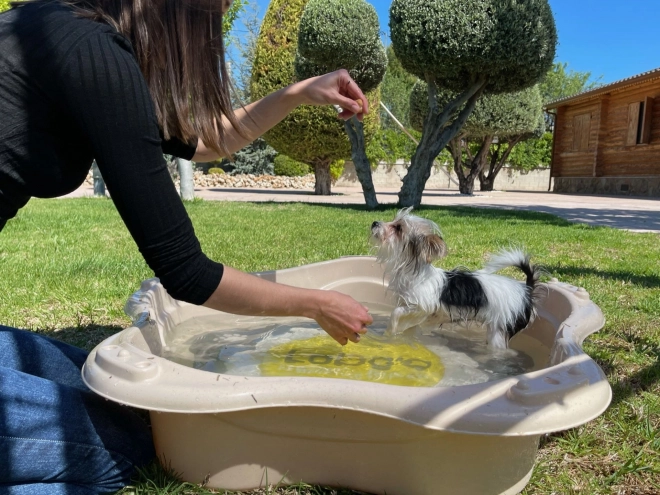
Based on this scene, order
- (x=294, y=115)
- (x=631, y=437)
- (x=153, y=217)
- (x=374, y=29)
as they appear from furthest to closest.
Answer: (x=294, y=115) → (x=374, y=29) → (x=631, y=437) → (x=153, y=217)

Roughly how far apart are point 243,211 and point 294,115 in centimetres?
665

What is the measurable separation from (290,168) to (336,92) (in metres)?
26.3

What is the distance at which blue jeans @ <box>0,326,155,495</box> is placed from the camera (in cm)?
165

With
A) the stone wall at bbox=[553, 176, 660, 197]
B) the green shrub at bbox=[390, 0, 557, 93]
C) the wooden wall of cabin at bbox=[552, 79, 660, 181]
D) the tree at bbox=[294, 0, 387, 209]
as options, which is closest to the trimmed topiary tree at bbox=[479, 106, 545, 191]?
the wooden wall of cabin at bbox=[552, 79, 660, 181]

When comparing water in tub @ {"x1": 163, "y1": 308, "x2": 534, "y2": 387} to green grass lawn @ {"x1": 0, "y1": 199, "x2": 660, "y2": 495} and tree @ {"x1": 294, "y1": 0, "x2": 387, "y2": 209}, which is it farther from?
tree @ {"x1": 294, "y1": 0, "x2": 387, "y2": 209}

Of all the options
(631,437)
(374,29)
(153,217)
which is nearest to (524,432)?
(631,437)

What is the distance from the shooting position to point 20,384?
171 cm

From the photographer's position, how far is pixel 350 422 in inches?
67.7

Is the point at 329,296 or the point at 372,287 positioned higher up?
the point at 329,296

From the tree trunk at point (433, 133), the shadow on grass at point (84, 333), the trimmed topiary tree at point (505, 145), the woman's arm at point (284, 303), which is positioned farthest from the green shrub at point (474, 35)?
the trimmed topiary tree at point (505, 145)

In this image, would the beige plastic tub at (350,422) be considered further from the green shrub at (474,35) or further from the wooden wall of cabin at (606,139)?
the wooden wall of cabin at (606,139)

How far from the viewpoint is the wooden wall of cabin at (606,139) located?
799 inches

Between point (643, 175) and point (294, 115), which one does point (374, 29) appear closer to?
point (294, 115)

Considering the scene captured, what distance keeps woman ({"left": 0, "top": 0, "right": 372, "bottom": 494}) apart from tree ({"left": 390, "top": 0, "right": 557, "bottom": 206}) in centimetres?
1003
